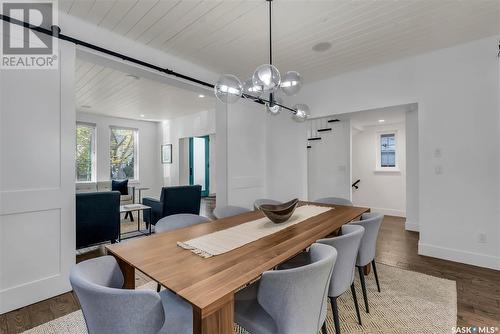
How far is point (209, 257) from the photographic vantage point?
1.31m

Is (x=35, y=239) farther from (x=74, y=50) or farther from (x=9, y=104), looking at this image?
(x=74, y=50)

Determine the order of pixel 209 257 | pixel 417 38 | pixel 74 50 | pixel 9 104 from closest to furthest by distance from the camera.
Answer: pixel 209 257
pixel 9 104
pixel 74 50
pixel 417 38

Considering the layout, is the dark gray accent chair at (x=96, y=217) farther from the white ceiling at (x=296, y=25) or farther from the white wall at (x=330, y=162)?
the white wall at (x=330, y=162)

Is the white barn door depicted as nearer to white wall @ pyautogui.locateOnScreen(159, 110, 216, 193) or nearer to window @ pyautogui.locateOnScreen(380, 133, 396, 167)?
white wall @ pyautogui.locateOnScreen(159, 110, 216, 193)

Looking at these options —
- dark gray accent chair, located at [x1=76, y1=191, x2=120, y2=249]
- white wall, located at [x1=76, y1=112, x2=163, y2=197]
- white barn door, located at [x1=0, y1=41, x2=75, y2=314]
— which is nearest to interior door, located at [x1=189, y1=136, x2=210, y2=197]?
white wall, located at [x1=76, y1=112, x2=163, y2=197]

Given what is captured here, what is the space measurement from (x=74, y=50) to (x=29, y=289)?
7.28ft

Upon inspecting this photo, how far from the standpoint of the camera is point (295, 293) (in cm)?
106

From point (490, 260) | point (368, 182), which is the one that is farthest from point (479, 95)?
point (368, 182)

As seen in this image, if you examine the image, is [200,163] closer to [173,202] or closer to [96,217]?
[173,202]

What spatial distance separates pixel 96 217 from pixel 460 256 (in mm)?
4616

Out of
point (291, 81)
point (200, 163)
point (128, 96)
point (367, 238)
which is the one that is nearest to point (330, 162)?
point (367, 238)

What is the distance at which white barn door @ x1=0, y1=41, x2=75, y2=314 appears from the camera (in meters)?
1.98

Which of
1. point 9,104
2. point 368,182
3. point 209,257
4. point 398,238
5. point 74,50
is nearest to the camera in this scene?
point 209,257
